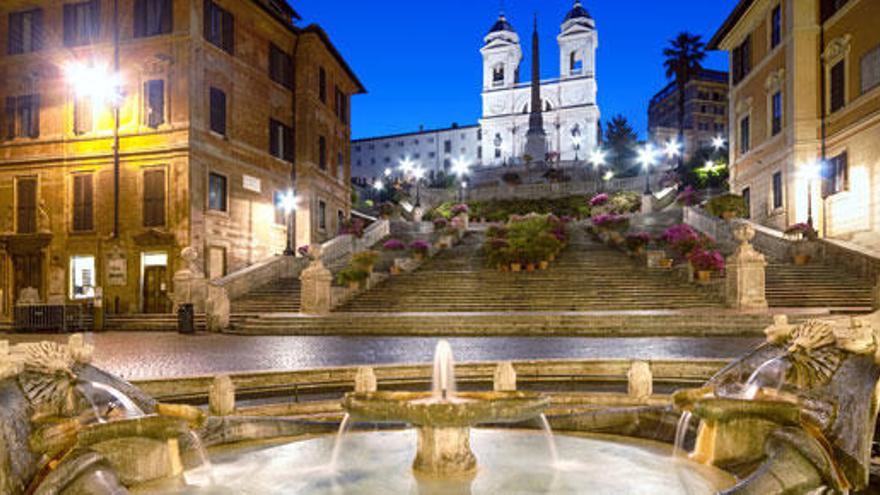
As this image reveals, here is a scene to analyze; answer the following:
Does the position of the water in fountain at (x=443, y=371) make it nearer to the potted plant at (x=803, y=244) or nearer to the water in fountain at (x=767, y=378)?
the water in fountain at (x=767, y=378)

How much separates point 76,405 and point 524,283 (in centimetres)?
2050

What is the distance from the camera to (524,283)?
78.5ft

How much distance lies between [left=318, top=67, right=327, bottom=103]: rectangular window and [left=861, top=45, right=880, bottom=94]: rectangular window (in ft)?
87.0

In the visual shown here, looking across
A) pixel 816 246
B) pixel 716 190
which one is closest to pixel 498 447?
pixel 816 246

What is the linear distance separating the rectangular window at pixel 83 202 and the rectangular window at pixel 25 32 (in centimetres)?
667

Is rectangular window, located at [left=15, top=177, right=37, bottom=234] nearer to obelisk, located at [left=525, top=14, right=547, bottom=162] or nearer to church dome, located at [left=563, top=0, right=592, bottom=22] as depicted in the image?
obelisk, located at [left=525, top=14, right=547, bottom=162]

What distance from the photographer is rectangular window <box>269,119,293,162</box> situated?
1283 inches

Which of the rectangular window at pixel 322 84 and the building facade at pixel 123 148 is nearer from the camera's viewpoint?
the building facade at pixel 123 148

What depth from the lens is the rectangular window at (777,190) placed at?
2960 cm

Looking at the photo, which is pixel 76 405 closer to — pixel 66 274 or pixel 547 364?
pixel 547 364

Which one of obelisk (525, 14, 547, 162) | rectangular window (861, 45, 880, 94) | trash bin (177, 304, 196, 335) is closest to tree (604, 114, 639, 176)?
obelisk (525, 14, 547, 162)

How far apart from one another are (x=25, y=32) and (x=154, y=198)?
34.8ft

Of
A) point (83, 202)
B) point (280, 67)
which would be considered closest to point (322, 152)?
point (280, 67)

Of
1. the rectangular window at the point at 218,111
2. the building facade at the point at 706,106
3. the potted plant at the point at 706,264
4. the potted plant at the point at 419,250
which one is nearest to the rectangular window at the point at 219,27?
the rectangular window at the point at 218,111
